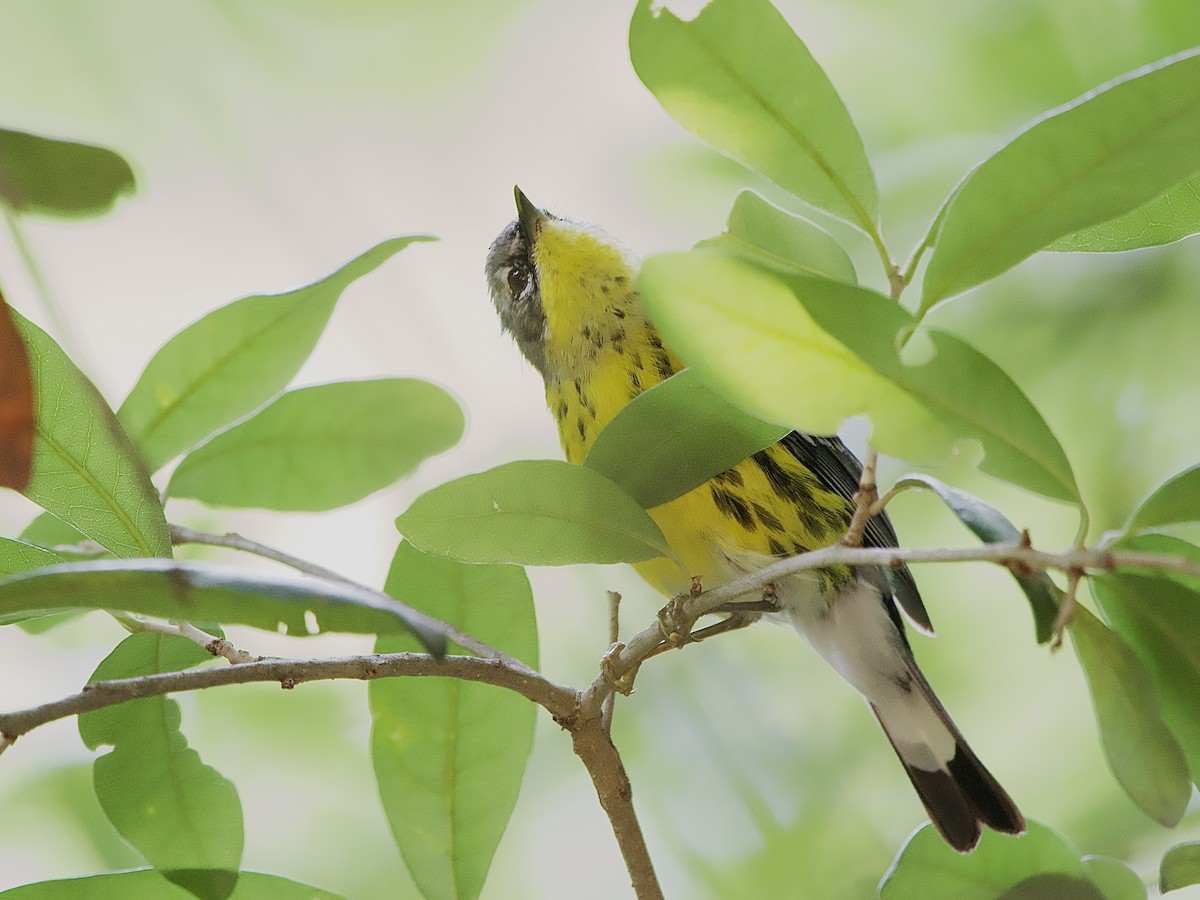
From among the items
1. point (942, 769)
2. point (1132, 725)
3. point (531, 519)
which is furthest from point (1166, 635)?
point (942, 769)

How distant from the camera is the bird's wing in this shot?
1.52m

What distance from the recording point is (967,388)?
0.70m

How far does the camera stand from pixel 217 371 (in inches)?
42.1

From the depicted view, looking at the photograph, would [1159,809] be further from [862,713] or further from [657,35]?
[862,713]

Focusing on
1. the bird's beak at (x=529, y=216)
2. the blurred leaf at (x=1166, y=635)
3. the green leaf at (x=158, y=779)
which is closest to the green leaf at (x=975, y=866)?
the blurred leaf at (x=1166, y=635)

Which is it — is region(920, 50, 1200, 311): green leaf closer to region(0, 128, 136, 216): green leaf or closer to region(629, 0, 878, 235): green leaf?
region(629, 0, 878, 235): green leaf

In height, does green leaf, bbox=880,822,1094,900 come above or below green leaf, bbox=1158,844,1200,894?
above

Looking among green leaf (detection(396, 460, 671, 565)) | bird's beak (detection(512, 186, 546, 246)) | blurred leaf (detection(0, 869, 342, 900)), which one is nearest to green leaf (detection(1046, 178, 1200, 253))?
green leaf (detection(396, 460, 671, 565))

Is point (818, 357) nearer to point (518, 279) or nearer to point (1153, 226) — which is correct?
point (1153, 226)

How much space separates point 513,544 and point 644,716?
5.48ft

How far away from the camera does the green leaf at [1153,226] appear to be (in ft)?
2.92

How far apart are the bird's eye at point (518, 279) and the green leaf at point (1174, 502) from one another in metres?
1.33

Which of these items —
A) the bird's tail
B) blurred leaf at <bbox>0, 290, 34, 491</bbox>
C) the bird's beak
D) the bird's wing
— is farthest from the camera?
the bird's beak

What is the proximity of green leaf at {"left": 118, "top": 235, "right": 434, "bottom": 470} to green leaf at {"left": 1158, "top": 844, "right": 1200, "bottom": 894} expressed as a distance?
0.82 metres
